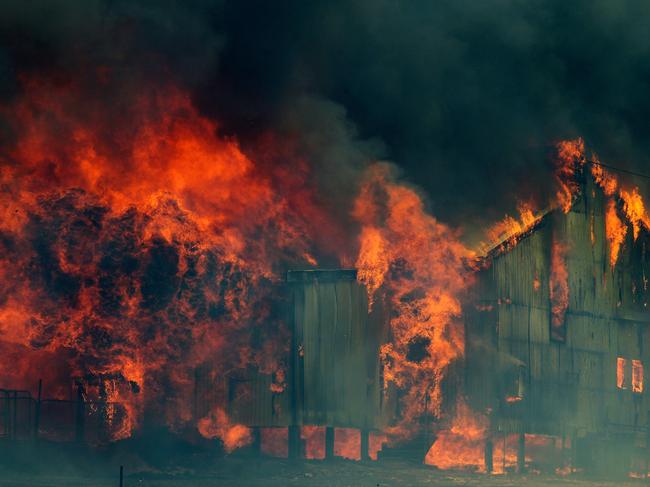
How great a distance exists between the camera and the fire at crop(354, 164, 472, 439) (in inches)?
1401

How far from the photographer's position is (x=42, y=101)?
3612cm

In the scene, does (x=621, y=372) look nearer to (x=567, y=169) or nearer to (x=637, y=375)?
(x=637, y=375)

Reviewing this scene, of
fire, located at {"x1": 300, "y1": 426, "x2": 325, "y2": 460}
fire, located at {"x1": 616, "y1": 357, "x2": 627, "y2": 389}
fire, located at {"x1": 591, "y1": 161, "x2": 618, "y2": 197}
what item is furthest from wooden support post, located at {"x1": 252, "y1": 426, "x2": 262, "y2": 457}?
fire, located at {"x1": 591, "y1": 161, "x2": 618, "y2": 197}

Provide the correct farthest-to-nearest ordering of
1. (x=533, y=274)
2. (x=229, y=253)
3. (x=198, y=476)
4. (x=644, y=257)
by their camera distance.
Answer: (x=644, y=257) < (x=533, y=274) < (x=229, y=253) < (x=198, y=476)

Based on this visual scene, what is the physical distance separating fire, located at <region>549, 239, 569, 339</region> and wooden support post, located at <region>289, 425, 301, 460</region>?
440 inches

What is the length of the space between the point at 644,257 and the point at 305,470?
62.3 feet

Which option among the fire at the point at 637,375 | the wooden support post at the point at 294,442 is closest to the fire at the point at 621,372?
the fire at the point at 637,375

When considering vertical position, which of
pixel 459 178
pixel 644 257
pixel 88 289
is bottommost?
pixel 88 289

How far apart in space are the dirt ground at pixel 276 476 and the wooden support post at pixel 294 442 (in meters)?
0.62

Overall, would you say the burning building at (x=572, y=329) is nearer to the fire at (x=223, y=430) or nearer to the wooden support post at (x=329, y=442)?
the wooden support post at (x=329, y=442)

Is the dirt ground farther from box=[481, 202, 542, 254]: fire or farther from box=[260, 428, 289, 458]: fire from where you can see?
box=[481, 202, 542, 254]: fire

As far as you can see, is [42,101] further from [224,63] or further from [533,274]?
[533,274]

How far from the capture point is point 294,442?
36969 mm

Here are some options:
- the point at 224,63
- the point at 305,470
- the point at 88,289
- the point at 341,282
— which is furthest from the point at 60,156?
the point at 305,470
